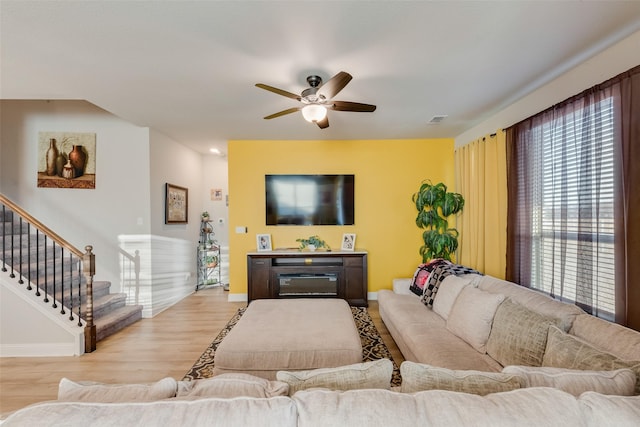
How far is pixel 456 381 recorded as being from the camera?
0.92 m

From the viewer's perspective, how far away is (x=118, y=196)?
3.80 m

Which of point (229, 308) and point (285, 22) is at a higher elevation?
point (285, 22)

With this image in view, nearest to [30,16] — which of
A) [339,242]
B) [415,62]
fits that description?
[415,62]

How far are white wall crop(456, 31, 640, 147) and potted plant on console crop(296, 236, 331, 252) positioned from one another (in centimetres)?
276

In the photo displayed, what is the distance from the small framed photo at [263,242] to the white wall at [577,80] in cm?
344

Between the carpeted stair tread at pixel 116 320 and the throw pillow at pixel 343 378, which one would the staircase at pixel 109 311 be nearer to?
the carpeted stair tread at pixel 116 320

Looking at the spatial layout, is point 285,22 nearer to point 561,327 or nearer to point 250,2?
point 250,2

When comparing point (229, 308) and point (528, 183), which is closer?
point (528, 183)

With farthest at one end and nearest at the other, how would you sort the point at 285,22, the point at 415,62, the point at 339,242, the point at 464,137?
the point at 339,242
the point at 464,137
the point at 415,62
the point at 285,22

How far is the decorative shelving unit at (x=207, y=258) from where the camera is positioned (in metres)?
5.16

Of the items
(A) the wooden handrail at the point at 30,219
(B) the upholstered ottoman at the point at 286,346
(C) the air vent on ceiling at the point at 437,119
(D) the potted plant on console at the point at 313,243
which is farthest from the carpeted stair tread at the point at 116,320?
(C) the air vent on ceiling at the point at 437,119

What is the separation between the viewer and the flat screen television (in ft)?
14.2

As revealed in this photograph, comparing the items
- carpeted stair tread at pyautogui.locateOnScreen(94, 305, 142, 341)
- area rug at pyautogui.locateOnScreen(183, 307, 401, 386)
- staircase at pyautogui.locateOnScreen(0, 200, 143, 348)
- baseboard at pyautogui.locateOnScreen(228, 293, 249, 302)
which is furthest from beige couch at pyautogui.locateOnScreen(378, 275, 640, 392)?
staircase at pyautogui.locateOnScreen(0, 200, 143, 348)

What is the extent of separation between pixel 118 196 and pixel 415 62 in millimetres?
4051
